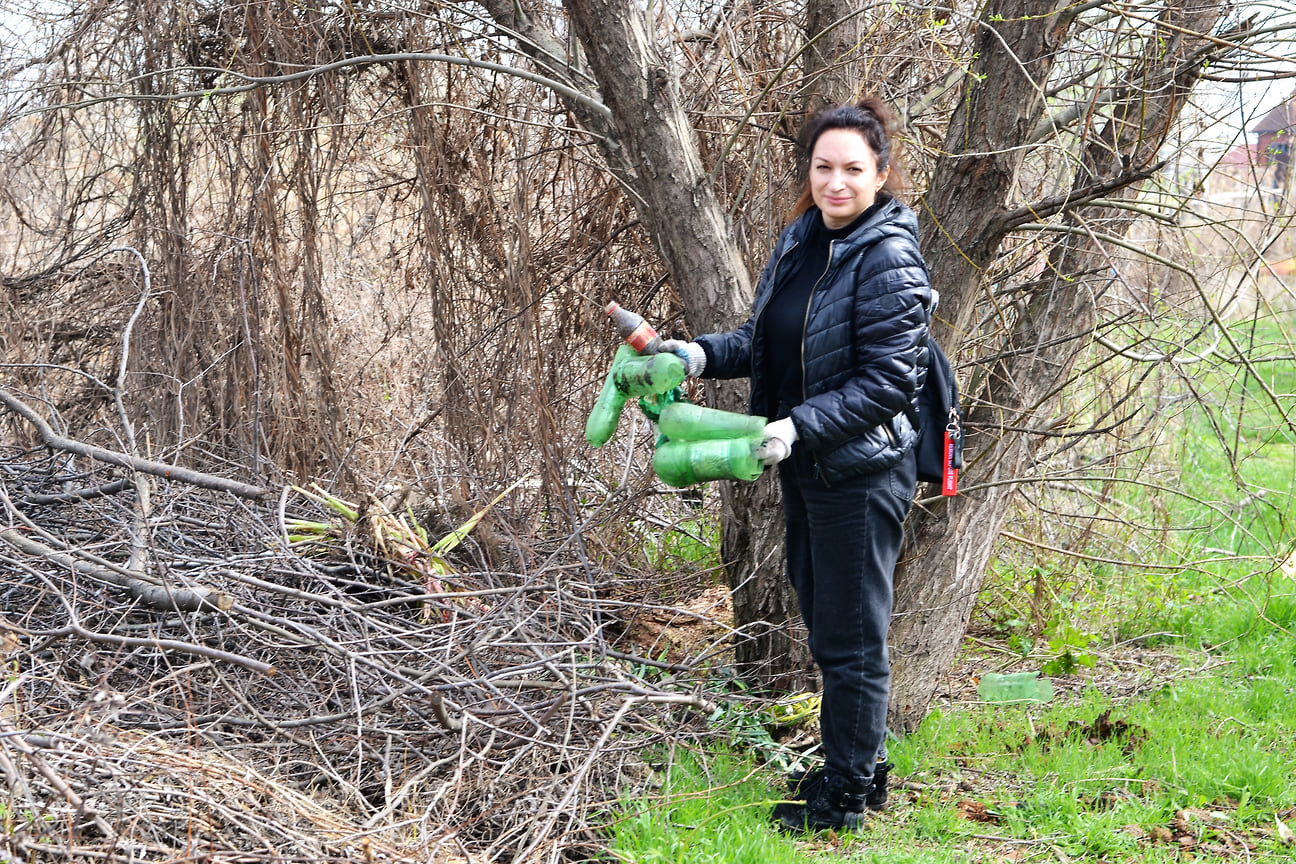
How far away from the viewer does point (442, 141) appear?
4.23m

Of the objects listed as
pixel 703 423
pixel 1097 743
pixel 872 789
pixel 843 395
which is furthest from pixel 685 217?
pixel 1097 743

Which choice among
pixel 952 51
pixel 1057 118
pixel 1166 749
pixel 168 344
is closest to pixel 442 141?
pixel 168 344

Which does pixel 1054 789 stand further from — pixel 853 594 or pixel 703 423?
pixel 703 423

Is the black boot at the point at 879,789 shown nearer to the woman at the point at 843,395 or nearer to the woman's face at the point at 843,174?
the woman at the point at 843,395

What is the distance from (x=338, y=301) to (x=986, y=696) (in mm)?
3735

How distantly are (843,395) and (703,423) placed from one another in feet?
1.30

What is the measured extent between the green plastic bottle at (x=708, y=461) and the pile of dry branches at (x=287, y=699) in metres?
0.65

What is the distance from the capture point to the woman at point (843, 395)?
272cm

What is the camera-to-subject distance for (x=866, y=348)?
273 centimetres

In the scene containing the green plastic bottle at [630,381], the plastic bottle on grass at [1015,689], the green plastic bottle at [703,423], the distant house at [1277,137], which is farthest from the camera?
the plastic bottle on grass at [1015,689]

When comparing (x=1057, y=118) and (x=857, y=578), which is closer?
(x=857, y=578)

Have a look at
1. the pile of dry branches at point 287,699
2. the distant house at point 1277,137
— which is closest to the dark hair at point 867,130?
the distant house at point 1277,137

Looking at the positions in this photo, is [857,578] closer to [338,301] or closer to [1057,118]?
[1057,118]

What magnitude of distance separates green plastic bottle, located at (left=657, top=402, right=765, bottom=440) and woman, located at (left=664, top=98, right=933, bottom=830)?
0.30 feet
